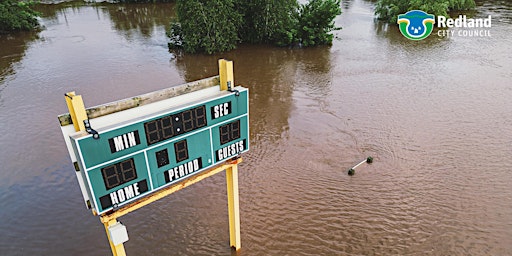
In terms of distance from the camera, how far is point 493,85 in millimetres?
20125

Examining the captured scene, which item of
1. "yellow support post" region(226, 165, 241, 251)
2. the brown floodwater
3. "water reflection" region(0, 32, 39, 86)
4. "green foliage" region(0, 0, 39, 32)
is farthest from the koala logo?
"green foliage" region(0, 0, 39, 32)

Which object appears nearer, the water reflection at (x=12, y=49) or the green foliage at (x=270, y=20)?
the water reflection at (x=12, y=49)

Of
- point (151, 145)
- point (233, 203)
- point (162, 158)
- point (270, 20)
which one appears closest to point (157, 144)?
point (151, 145)

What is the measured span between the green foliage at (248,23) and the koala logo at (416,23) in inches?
336

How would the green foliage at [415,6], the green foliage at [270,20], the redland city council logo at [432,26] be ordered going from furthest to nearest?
the green foliage at [415,6]
the redland city council logo at [432,26]
the green foliage at [270,20]

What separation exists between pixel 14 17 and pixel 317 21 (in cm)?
2698

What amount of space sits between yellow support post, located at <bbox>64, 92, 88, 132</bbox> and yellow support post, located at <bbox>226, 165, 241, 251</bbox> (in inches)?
138

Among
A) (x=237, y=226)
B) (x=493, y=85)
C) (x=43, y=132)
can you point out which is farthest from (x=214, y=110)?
(x=493, y=85)

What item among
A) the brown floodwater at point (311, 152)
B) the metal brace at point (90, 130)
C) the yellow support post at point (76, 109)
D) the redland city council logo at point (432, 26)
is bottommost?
the brown floodwater at point (311, 152)

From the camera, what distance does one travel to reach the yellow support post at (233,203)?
807 cm

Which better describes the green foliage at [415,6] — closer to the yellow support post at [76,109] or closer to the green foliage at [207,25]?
the green foliage at [207,25]

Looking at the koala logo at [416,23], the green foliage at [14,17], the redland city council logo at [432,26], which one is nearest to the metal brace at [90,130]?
the redland city council logo at [432,26]

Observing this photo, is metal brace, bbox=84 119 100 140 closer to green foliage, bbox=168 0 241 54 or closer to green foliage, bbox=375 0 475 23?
green foliage, bbox=168 0 241 54

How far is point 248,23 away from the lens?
2723cm
